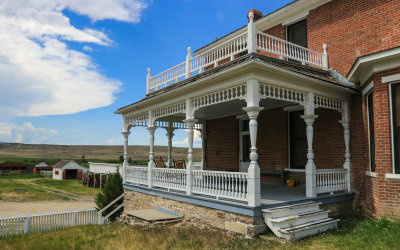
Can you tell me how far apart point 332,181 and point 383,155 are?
5.84 feet

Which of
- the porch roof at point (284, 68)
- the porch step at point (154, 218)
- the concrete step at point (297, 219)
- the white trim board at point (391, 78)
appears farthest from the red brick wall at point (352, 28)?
the porch step at point (154, 218)

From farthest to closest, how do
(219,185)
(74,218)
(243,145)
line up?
1. (74,218)
2. (243,145)
3. (219,185)

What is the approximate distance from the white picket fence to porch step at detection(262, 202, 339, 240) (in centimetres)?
1102

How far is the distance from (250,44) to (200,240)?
5.19 m

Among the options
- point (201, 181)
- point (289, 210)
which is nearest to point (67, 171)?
point (201, 181)

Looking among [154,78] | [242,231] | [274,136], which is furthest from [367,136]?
[154,78]

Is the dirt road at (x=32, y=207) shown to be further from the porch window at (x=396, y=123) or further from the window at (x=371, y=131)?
the porch window at (x=396, y=123)

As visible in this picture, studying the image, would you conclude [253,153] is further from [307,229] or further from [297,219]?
[307,229]

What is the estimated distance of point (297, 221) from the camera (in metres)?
7.42

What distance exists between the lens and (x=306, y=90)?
8.85 m

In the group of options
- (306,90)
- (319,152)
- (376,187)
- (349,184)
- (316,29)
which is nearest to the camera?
(376,187)

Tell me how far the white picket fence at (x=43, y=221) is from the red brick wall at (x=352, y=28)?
13.0m

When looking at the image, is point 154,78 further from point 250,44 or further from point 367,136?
point 367,136

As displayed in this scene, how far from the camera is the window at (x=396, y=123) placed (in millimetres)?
7738
